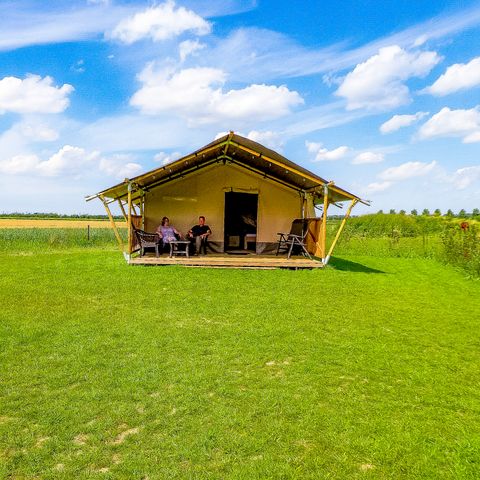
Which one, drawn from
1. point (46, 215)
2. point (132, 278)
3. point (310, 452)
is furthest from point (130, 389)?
point (46, 215)

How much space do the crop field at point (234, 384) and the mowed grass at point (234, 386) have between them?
0.02 m

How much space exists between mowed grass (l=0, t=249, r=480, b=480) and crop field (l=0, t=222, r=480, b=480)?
2 cm

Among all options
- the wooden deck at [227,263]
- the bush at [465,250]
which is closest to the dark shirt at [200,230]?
the wooden deck at [227,263]

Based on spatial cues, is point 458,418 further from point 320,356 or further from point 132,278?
point 132,278

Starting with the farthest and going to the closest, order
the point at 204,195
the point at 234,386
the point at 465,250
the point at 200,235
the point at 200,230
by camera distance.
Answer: the point at 465,250 → the point at 204,195 → the point at 200,230 → the point at 200,235 → the point at 234,386

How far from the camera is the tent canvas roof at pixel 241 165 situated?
10930 millimetres

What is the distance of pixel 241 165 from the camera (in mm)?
13570

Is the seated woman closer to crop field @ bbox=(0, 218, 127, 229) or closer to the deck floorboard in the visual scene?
the deck floorboard

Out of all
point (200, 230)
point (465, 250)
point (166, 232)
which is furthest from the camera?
point (465, 250)

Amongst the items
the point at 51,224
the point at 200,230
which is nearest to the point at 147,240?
the point at 200,230

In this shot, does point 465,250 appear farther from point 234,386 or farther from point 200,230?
point 234,386

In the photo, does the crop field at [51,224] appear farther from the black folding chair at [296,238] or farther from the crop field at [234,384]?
the crop field at [234,384]

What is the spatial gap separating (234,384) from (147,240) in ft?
27.6

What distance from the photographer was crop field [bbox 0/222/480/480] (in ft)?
9.99
